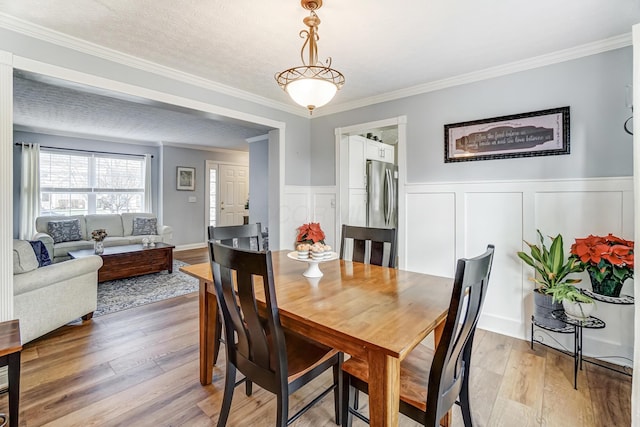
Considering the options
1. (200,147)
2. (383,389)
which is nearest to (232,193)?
(200,147)

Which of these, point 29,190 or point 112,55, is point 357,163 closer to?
point 112,55

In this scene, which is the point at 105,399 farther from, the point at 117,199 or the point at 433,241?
the point at 117,199

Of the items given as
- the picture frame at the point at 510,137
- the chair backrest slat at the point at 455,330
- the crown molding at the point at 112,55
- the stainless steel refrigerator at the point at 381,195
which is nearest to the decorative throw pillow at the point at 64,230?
the crown molding at the point at 112,55

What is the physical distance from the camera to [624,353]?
89.0 inches

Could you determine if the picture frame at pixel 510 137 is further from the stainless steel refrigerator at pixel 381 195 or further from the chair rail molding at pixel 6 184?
the chair rail molding at pixel 6 184

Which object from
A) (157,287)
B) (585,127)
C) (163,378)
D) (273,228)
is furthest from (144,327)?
(585,127)

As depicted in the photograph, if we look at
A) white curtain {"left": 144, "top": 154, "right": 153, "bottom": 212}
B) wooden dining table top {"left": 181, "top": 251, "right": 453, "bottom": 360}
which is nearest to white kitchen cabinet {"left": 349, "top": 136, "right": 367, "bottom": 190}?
wooden dining table top {"left": 181, "top": 251, "right": 453, "bottom": 360}

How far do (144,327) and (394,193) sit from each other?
3753mm

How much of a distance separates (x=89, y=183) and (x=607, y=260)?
758 centimetres

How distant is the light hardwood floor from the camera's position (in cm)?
170

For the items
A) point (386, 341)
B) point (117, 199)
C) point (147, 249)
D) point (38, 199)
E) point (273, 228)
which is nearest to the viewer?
point (386, 341)

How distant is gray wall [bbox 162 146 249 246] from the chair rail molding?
4799mm

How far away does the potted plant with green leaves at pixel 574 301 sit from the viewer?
211cm

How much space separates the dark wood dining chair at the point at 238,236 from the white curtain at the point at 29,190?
4.97 m
